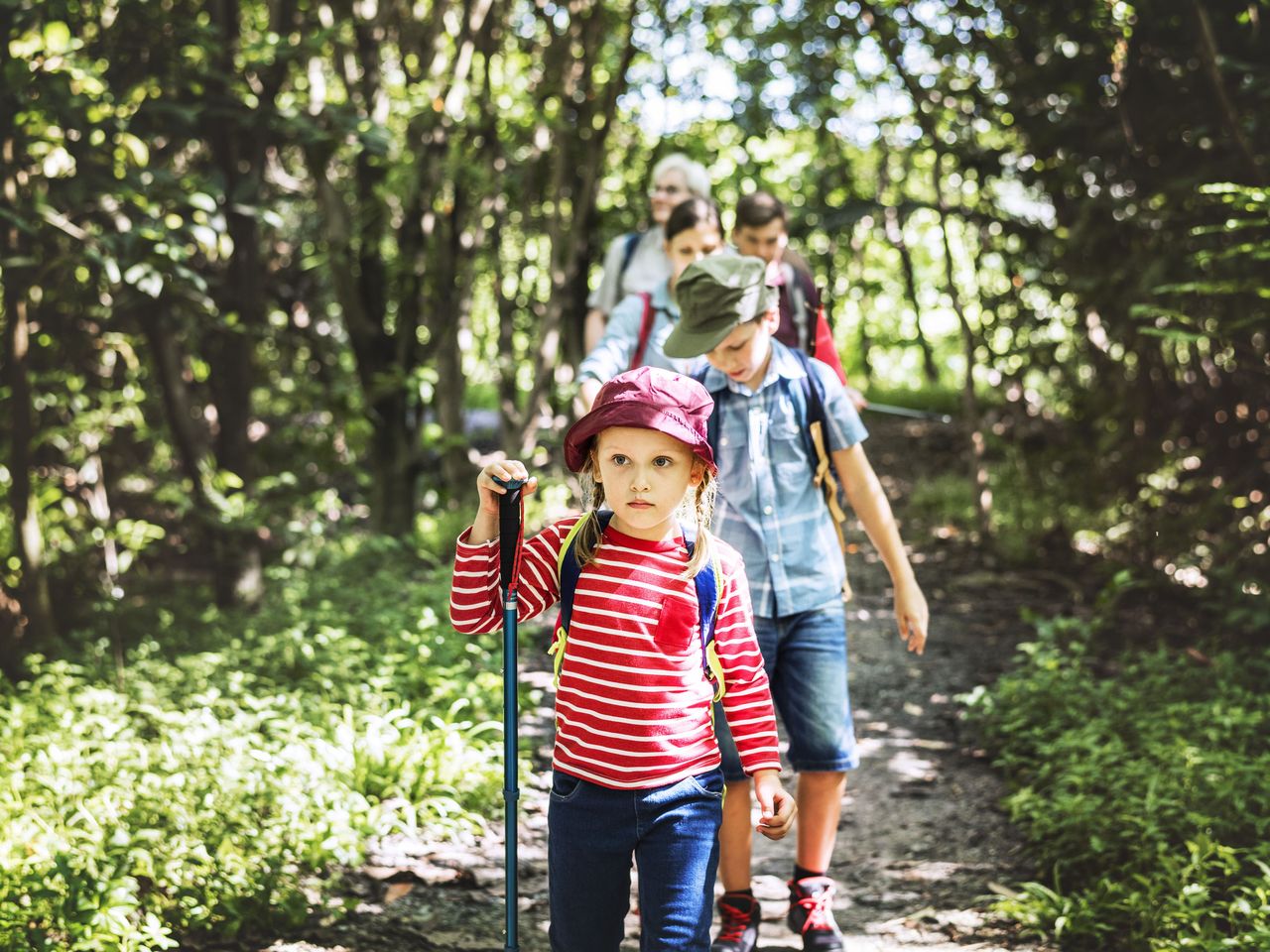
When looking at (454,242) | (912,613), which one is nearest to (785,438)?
(912,613)

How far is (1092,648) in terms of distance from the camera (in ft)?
21.6

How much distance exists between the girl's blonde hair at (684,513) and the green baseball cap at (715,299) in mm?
619

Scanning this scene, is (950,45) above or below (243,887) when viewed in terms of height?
above

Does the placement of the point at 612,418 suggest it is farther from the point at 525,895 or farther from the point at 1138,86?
the point at 1138,86

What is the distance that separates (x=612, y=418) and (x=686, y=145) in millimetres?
7996

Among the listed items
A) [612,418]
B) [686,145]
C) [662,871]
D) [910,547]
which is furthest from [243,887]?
[686,145]

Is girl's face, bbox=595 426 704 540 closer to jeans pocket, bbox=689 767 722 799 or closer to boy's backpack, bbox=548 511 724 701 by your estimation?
boy's backpack, bbox=548 511 724 701

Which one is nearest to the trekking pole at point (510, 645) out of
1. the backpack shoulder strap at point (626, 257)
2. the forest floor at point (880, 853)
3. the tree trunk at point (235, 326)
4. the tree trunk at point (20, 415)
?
the forest floor at point (880, 853)

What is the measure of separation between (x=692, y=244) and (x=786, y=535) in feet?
4.46

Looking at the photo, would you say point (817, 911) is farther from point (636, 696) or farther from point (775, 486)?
point (636, 696)

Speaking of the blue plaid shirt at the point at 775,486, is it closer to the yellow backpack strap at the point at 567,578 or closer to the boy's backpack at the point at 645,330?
the yellow backpack strap at the point at 567,578

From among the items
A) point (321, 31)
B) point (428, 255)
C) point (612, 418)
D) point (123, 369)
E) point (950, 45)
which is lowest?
point (612, 418)

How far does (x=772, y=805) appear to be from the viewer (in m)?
2.63

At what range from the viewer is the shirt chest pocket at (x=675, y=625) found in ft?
8.78
